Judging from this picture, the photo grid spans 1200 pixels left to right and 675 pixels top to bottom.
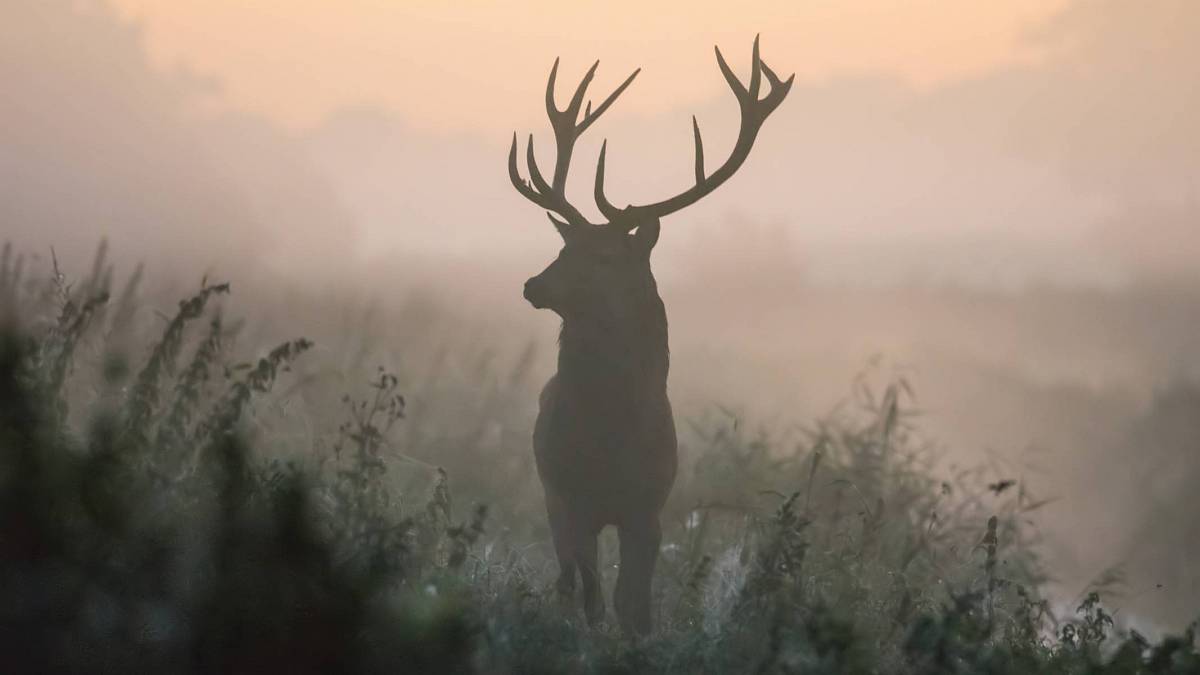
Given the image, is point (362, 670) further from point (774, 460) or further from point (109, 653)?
point (774, 460)

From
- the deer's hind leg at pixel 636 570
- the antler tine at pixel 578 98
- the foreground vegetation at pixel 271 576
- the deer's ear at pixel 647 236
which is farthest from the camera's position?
the antler tine at pixel 578 98

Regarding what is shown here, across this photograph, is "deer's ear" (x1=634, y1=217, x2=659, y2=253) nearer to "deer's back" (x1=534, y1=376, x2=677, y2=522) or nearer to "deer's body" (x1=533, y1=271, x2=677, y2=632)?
"deer's body" (x1=533, y1=271, x2=677, y2=632)

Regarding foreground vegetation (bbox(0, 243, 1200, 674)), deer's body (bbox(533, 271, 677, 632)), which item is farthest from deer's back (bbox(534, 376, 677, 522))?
foreground vegetation (bbox(0, 243, 1200, 674))

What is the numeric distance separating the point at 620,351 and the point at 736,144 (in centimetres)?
141

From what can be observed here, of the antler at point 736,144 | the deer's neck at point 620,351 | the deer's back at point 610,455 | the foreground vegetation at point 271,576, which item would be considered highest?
the antler at point 736,144

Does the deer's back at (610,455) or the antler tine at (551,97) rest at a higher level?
the antler tine at (551,97)

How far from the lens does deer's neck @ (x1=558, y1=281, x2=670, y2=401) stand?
7.33m

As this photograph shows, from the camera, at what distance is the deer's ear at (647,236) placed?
7.41 metres

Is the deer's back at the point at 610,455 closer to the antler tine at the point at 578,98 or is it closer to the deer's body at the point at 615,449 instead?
the deer's body at the point at 615,449

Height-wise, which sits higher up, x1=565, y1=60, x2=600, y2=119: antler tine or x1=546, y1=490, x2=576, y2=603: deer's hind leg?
x1=565, y1=60, x2=600, y2=119: antler tine

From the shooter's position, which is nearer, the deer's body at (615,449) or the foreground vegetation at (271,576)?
the foreground vegetation at (271,576)

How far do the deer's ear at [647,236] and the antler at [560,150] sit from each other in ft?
1.11

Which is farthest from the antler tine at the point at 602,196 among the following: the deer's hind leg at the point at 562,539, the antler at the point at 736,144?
the deer's hind leg at the point at 562,539

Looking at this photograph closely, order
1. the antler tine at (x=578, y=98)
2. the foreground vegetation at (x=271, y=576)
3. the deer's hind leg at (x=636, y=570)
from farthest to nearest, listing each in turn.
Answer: the antler tine at (x=578, y=98) → the deer's hind leg at (x=636, y=570) → the foreground vegetation at (x=271, y=576)
